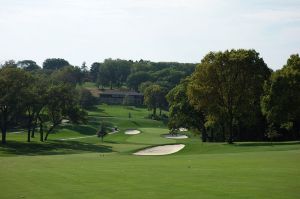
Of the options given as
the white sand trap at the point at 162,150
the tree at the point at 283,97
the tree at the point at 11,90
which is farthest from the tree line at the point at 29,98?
the tree at the point at 283,97

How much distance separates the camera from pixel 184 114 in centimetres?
8050

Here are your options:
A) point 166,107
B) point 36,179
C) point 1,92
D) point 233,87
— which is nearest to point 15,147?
point 1,92

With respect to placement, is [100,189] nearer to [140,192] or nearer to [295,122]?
[140,192]

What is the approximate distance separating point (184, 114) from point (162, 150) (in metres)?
21.5

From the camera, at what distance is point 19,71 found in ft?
251

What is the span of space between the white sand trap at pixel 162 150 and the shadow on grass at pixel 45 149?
7971 millimetres

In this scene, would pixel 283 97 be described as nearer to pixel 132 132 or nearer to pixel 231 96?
pixel 231 96

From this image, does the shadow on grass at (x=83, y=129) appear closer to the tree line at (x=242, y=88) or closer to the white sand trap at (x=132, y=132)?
the white sand trap at (x=132, y=132)

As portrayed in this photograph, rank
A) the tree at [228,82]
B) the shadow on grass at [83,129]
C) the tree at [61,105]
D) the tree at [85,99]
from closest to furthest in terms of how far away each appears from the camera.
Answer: the tree at [228,82] < the tree at [61,105] < the shadow on grass at [83,129] < the tree at [85,99]

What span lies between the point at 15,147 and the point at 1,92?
928 cm

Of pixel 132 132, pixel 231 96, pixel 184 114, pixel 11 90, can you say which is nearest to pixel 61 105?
pixel 11 90

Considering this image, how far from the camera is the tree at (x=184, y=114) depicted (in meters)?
80.1

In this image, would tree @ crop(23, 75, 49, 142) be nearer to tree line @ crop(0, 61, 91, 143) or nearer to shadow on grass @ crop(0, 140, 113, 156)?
tree line @ crop(0, 61, 91, 143)

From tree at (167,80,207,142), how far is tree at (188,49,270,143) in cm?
1741
